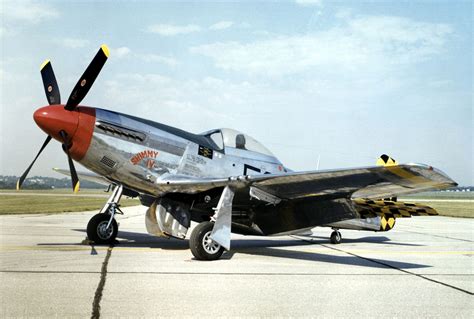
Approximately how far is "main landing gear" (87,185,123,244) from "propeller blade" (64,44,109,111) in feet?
8.30

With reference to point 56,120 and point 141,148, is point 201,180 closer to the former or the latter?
point 141,148

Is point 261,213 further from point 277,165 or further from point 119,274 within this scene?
point 119,274

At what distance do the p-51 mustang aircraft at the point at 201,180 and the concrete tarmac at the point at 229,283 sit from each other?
1.96 ft

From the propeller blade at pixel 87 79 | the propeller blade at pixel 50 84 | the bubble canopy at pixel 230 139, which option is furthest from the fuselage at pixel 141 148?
the propeller blade at pixel 50 84

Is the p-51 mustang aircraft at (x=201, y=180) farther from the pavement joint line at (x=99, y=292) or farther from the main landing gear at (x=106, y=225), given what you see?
the pavement joint line at (x=99, y=292)

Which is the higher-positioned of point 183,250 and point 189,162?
point 189,162

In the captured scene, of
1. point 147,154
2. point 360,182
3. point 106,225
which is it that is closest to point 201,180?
point 147,154

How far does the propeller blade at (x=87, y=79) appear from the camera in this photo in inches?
303

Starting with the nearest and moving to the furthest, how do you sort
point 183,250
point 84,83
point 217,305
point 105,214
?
1. point 217,305
2. point 84,83
3. point 183,250
4. point 105,214

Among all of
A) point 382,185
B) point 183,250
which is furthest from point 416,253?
point 183,250

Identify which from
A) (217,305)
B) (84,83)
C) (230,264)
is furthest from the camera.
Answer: (84,83)

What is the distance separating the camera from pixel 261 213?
8.96 meters

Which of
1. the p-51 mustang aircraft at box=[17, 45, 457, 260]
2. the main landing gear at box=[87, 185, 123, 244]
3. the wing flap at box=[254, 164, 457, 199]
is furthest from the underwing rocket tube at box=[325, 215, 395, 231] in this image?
the main landing gear at box=[87, 185, 123, 244]

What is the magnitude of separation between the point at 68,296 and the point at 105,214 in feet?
18.9
